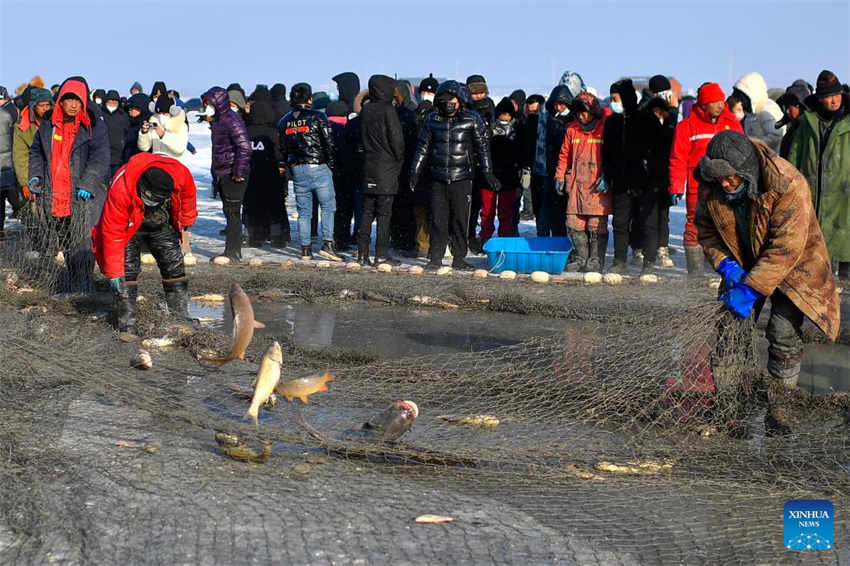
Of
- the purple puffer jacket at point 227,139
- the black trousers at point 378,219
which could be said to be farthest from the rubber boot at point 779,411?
the purple puffer jacket at point 227,139

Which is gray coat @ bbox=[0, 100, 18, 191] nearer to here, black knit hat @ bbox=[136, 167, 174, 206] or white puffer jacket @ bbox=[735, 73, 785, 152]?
black knit hat @ bbox=[136, 167, 174, 206]

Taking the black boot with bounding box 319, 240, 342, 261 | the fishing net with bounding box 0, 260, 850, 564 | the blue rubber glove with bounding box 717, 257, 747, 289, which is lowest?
the fishing net with bounding box 0, 260, 850, 564

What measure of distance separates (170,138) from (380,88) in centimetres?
231

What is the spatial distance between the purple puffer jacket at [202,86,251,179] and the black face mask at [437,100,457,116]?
6.55 ft

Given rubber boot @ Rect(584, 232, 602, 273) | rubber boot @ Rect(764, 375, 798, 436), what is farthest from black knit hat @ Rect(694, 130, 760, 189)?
rubber boot @ Rect(584, 232, 602, 273)

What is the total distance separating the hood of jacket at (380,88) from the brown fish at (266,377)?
20.4ft

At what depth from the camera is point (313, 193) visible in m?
11.9

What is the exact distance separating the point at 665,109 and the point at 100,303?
542 cm

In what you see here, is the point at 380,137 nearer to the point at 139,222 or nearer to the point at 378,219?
the point at 378,219

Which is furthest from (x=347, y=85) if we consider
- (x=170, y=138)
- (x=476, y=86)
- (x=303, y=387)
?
(x=303, y=387)

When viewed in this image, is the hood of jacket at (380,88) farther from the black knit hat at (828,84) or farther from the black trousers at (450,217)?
the black knit hat at (828,84)

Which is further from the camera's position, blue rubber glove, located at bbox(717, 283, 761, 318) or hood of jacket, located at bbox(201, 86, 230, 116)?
hood of jacket, located at bbox(201, 86, 230, 116)

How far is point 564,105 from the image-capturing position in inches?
432

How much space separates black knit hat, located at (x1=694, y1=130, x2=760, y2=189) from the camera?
5.66m
